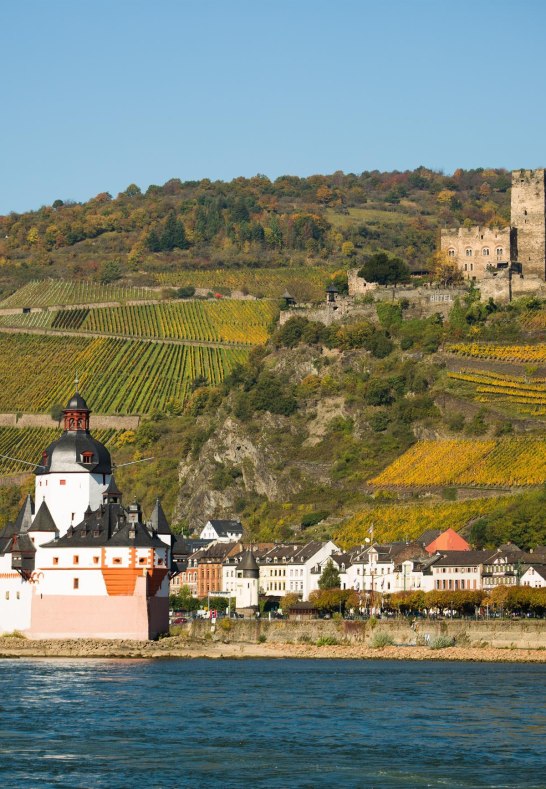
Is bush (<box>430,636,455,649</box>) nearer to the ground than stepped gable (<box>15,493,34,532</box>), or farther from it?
nearer to the ground

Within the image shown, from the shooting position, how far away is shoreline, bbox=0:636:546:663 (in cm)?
7444

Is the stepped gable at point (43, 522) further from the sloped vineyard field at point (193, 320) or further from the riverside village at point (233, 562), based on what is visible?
the sloped vineyard field at point (193, 320)

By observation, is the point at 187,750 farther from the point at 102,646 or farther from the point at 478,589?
the point at 478,589

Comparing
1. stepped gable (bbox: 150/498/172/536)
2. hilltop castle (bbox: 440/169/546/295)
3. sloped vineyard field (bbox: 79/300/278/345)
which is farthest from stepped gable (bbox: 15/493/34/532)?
sloped vineyard field (bbox: 79/300/278/345)

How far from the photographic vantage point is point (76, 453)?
270 feet

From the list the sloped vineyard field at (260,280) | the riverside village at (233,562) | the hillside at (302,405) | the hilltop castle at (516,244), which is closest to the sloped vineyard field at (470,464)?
the hillside at (302,405)

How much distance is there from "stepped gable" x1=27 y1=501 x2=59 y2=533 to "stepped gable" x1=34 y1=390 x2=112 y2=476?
2.05 meters

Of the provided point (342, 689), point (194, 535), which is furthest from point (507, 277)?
point (342, 689)

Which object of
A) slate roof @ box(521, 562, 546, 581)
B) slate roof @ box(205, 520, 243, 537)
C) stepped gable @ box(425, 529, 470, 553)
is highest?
slate roof @ box(205, 520, 243, 537)

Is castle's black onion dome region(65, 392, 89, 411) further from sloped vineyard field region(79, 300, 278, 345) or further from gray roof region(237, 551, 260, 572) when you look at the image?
sloped vineyard field region(79, 300, 278, 345)

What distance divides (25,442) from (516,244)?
36.2 meters

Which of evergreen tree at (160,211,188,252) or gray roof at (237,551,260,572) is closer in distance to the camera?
gray roof at (237,551,260,572)

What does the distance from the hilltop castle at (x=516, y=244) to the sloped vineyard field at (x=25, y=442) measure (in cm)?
2750

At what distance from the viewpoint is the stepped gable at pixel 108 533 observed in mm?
76750
